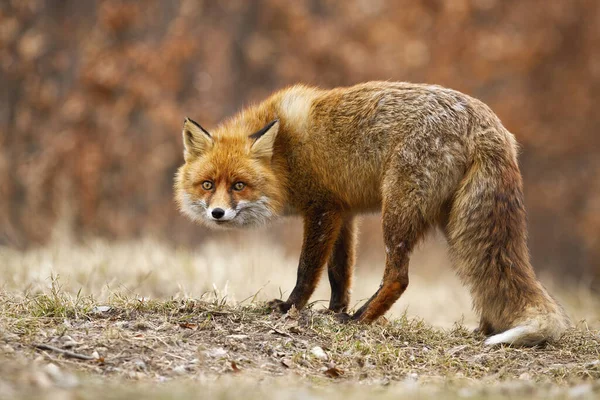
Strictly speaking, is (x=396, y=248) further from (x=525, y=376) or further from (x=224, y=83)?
(x=224, y=83)

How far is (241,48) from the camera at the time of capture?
13.8 m

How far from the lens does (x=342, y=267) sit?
19.7ft

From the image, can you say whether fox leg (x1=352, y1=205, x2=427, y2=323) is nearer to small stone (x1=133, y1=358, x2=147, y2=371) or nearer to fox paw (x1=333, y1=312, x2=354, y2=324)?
fox paw (x1=333, y1=312, x2=354, y2=324)

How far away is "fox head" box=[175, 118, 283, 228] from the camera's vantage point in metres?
5.70

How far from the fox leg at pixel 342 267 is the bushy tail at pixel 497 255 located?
1163 millimetres

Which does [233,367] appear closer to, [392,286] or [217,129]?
[392,286]

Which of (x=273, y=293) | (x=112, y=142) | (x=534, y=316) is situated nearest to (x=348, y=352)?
(x=534, y=316)

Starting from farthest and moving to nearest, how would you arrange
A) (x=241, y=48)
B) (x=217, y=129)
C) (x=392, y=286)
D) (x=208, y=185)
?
(x=241, y=48)
(x=217, y=129)
(x=208, y=185)
(x=392, y=286)

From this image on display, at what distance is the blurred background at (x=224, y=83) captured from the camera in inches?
481

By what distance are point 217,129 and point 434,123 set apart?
6.82 feet

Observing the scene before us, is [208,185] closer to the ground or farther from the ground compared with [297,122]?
closer to the ground

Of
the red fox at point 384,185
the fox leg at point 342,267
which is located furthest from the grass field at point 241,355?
the fox leg at point 342,267

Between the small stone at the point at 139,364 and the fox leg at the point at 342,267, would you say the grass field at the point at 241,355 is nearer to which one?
the small stone at the point at 139,364

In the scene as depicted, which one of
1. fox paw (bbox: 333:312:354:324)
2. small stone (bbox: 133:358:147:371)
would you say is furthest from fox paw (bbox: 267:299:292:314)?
small stone (bbox: 133:358:147:371)
